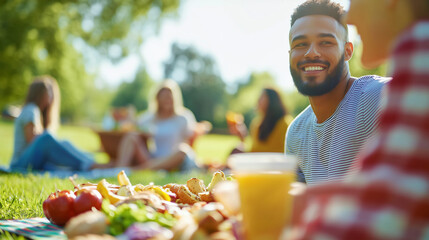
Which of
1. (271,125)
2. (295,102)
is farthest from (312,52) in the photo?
(295,102)

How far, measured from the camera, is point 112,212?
184 centimetres

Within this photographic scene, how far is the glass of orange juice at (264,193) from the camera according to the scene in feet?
4.72

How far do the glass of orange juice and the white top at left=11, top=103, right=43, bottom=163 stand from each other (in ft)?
→ 19.4

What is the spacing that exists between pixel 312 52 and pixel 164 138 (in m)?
5.65

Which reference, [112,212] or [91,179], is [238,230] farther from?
[91,179]

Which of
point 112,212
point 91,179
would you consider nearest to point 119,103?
point 91,179

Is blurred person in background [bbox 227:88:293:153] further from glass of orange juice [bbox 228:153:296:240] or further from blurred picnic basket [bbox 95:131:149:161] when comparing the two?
glass of orange juice [bbox 228:153:296:240]

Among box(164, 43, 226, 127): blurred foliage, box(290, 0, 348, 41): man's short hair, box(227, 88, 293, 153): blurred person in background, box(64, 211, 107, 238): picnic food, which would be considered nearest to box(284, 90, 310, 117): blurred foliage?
box(164, 43, 226, 127): blurred foliage

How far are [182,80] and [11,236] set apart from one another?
6771 cm

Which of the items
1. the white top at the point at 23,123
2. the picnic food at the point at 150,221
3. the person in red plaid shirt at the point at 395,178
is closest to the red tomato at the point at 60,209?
the picnic food at the point at 150,221

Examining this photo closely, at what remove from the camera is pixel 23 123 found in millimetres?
6707

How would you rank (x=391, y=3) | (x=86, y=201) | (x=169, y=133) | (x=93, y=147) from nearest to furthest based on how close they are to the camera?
(x=391, y=3) < (x=86, y=201) < (x=169, y=133) < (x=93, y=147)

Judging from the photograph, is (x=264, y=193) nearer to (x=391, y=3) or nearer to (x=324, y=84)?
(x=391, y=3)

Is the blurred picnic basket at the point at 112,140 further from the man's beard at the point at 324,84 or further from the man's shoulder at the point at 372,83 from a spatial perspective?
the man's shoulder at the point at 372,83
